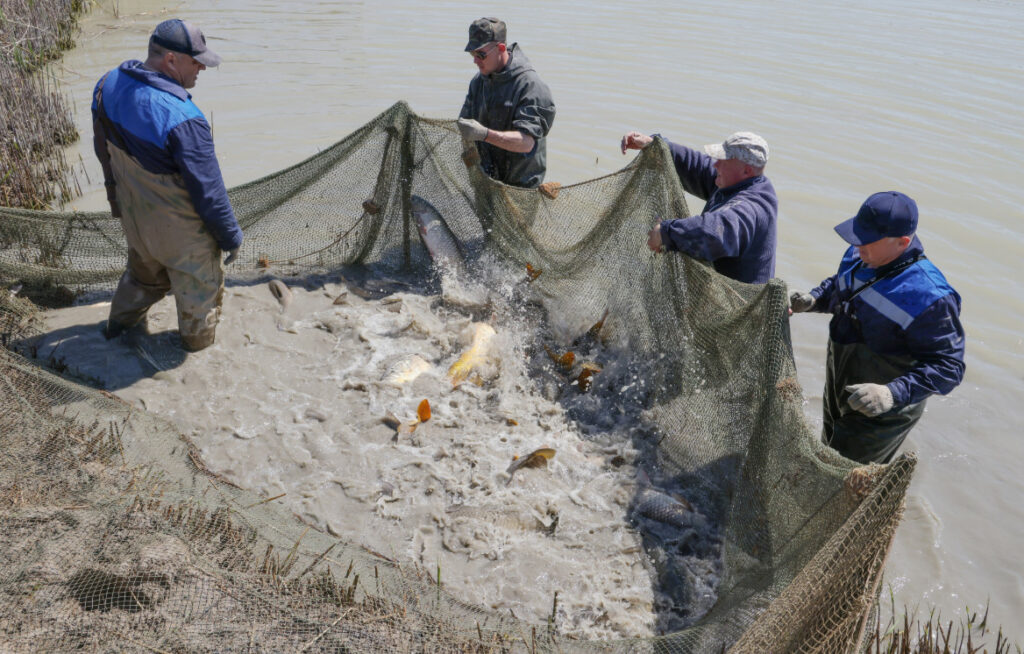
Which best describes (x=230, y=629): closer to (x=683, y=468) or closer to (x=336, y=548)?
(x=336, y=548)

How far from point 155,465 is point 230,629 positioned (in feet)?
5.01

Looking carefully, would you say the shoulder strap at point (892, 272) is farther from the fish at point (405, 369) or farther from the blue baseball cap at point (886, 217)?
the fish at point (405, 369)

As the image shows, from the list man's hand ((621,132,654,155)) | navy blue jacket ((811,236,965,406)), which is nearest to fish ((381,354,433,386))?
man's hand ((621,132,654,155))

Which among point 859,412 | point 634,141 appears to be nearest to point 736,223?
point 859,412

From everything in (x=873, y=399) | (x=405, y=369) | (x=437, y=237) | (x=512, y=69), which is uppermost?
(x=512, y=69)

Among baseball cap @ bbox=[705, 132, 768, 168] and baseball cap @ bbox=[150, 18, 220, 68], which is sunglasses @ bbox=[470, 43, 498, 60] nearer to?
baseball cap @ bbox=[150, 18, 220, 68]

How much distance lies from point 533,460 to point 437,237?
103 inches

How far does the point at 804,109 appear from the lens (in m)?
11.6

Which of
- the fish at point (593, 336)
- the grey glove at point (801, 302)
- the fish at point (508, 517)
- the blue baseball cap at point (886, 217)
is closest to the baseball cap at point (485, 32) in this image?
the fish at point (593, 336)

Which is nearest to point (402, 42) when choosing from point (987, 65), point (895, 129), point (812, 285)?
point (895, 129)

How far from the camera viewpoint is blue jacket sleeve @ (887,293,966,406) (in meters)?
3.45

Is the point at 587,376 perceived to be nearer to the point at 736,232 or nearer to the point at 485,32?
the point at 736,232

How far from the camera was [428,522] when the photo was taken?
416cm

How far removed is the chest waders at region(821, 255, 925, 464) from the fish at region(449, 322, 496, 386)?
2.35m
